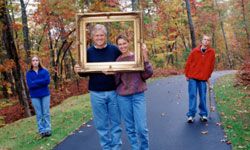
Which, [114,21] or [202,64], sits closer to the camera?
[114,21]

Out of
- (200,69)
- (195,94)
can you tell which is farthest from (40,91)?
(200,69)

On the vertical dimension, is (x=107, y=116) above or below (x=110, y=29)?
below

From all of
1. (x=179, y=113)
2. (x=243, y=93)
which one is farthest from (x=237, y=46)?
(x=179, y=113)

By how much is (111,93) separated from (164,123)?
3.97 metres

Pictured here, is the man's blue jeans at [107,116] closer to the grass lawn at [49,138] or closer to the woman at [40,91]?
the grass lawn at [49,138]

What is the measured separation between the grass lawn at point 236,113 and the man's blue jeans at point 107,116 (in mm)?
2329

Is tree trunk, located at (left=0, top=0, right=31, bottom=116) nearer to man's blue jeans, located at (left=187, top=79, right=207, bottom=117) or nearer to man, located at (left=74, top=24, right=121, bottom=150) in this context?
man's blue jeans, located at (left=187, top=79, right=207, bottom=117)

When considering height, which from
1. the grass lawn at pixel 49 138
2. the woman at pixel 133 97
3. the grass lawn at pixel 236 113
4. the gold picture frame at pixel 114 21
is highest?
the gold picture frame at pixel 114 21

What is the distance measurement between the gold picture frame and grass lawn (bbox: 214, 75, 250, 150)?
271cm

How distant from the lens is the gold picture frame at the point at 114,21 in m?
5.64

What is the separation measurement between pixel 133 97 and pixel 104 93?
48cm

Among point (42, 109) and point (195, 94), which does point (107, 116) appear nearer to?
point (42, 109)

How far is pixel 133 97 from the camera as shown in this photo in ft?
19.7

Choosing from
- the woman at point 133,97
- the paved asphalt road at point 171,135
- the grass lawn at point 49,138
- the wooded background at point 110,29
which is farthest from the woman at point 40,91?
the wooded background at point 110,29
